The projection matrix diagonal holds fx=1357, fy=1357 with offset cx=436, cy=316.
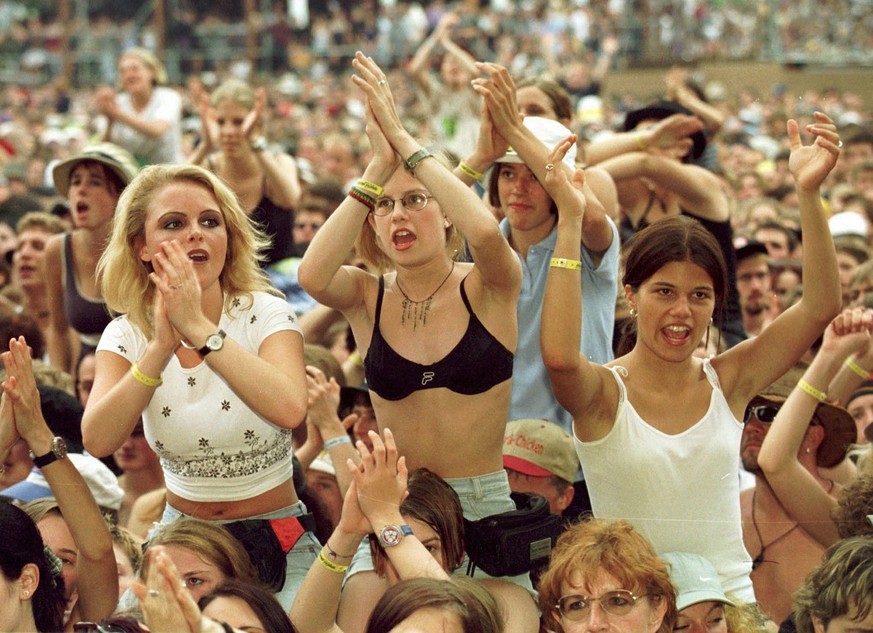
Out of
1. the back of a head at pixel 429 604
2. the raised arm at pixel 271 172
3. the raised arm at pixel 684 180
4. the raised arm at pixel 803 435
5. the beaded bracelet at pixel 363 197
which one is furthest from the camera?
the raised arm at pixel 271 172

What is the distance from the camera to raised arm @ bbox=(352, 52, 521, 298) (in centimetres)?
322

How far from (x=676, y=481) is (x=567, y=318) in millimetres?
466

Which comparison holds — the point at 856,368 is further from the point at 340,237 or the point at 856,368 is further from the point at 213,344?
the point at 213,344

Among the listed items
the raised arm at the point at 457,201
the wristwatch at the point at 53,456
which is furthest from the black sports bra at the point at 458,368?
the wristwatch at the point at 53,456

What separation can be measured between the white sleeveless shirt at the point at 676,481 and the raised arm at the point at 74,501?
3.86ft

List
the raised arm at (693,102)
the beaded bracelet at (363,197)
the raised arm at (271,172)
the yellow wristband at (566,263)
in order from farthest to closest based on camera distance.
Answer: the raised arm at (693,102) → the raised arm at (271,172) → the beaded bracelet at (363,197) → the yellow wristband at (566,263)

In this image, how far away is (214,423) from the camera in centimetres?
A: 317

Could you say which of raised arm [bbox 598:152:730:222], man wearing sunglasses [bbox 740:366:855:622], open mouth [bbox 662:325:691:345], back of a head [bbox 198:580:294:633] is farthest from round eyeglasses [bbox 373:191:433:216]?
raised arm [bbox 598:152:730:222]

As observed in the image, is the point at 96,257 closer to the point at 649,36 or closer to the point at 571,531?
the point at 571,531

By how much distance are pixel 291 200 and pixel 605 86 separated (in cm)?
1615

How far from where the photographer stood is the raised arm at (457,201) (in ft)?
10.6

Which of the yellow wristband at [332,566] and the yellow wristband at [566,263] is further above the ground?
the yellow wristband at [566,263]

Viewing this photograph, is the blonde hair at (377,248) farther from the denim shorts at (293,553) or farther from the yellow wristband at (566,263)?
the denim shorts at (293,553)

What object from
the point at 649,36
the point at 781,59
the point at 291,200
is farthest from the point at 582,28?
the point at 291,200
